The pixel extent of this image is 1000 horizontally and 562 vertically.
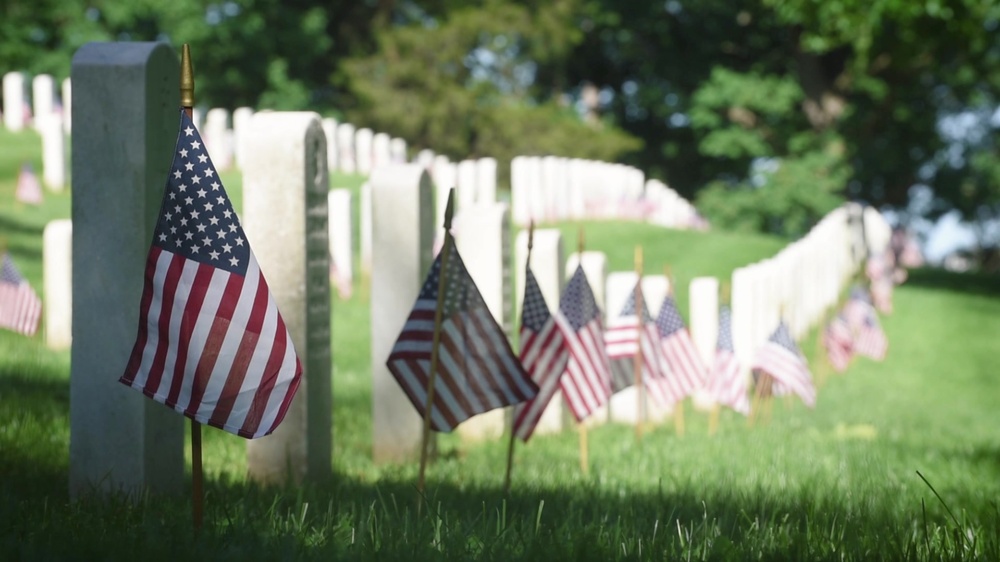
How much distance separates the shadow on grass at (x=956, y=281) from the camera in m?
32.2

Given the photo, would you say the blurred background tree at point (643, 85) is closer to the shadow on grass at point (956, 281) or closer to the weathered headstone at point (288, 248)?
the shadow on grass at point (956, 281)

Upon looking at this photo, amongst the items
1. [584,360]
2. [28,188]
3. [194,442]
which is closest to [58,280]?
[584,360]

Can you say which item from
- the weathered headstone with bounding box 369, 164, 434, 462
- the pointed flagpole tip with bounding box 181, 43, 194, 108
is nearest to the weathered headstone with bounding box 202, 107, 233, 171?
Answer: the weathered headstone with bounding box 369, 164, 434, 462

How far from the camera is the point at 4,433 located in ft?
24.2

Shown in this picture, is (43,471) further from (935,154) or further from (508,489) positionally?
(935,154)

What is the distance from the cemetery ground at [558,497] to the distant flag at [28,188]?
10.1 m

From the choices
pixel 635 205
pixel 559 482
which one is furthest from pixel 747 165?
pixel 559 482

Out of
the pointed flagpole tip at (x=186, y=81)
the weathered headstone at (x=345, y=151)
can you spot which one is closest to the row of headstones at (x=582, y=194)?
the weathered headstone at (x=345, y=151)

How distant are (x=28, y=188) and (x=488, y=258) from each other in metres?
15.4

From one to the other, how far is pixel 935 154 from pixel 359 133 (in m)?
20.1

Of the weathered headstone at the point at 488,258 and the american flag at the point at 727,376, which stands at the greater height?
the weathered headstone at the point at 488,258

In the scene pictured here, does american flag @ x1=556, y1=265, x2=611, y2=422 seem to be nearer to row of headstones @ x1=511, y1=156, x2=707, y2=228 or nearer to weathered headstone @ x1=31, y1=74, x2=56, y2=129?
row of headstones @ x1=511, y1=156, x2=707, y2=228

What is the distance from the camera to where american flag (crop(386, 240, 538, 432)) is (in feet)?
21.2

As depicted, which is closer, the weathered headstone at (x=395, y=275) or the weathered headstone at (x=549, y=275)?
the weathered headstone at (x=395, y=275)
